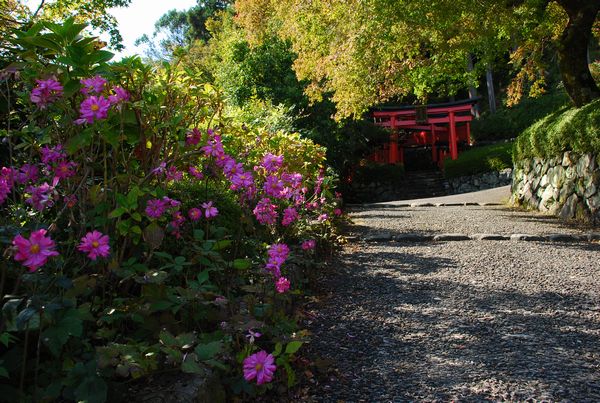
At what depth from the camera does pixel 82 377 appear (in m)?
1.25

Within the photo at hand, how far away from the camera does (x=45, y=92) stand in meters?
1.46

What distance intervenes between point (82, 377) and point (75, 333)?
0.13 m

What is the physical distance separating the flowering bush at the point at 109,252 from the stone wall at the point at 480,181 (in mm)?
14016

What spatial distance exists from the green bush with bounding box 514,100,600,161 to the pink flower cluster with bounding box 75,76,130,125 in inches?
246

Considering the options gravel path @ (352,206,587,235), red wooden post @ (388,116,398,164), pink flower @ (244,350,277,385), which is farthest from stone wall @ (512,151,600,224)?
red wooden post @ (388,116,398,164)

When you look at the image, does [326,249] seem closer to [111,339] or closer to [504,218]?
[111,339]

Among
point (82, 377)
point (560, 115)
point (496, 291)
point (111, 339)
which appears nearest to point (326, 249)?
point (496, 291)

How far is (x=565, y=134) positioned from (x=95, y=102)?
712cm

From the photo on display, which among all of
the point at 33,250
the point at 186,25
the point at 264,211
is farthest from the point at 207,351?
the point at 186,25

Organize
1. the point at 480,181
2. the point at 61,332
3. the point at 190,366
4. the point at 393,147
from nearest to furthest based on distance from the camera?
the point at 61,332, the point at 190,366, the point at 480,181, the point at 393,147

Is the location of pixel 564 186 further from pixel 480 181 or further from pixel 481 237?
pixel 480 181

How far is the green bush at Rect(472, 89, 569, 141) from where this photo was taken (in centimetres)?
1839

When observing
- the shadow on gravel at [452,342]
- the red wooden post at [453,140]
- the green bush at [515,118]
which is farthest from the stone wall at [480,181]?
the shadow on gravel at [452,342]

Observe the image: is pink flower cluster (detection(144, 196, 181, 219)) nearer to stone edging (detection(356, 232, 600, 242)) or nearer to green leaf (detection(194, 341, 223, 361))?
green leaf (detection(194, 341, 223, 361))
